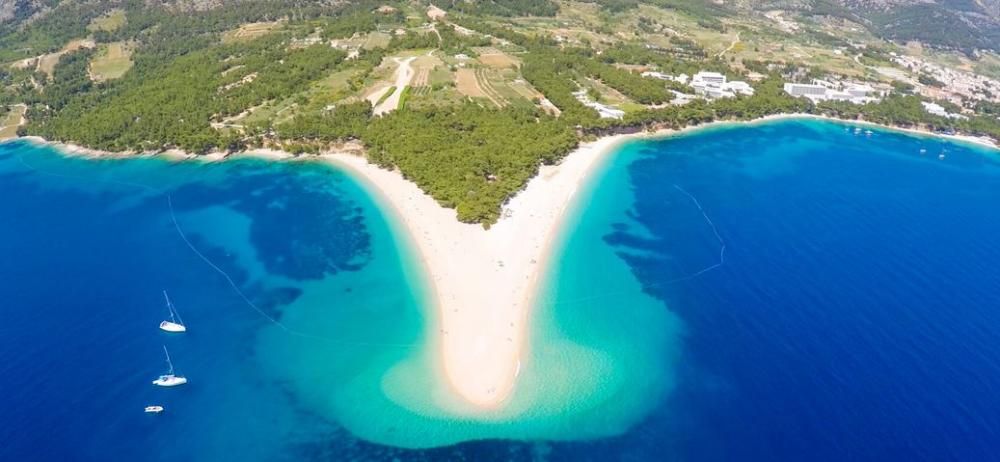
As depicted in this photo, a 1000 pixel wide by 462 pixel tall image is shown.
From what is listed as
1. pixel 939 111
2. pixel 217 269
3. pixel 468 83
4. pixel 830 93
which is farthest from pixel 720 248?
pixel 939 111

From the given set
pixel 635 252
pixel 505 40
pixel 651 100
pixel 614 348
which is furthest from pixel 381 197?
pixel 505 40

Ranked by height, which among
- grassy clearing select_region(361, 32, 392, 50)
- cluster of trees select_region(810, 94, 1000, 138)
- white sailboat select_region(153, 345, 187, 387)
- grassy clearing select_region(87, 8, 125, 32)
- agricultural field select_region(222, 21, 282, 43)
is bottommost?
white sailboat select_region(153, 345, 187, 387)

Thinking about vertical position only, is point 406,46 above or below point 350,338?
above

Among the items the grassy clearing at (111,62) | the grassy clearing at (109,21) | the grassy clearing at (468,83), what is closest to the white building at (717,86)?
the grassy clearing at (468,83)

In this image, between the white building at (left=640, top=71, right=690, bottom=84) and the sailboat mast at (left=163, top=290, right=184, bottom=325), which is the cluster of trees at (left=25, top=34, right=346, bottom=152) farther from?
the white building at (left=640, top=71, right=690, bottom=84)

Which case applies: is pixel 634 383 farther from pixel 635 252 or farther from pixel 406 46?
pixel 406 46

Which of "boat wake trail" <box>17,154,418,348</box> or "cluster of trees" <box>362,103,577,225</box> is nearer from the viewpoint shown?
"boat wake trail" <box>17,154,418,348</box>

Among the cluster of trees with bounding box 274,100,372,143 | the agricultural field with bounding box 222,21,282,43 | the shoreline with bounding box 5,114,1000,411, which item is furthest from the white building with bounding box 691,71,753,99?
the agricultural field with bounding box 222,21,282,43
